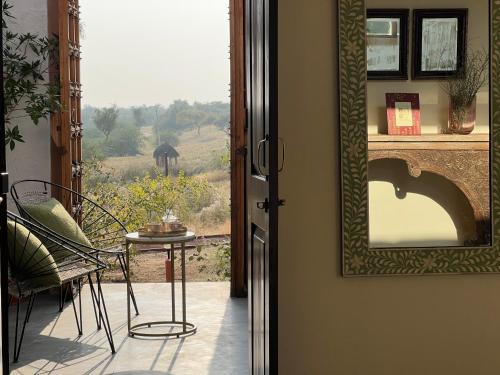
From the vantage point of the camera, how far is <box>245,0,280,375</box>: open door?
3527mm

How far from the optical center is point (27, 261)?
17.2 ft

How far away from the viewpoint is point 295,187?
4.11m

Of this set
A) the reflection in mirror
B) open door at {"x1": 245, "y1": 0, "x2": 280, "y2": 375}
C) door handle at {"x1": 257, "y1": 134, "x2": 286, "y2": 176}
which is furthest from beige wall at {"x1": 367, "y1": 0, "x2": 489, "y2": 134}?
open door at {"x1": 245, "y1": 0, "x2": 280, "y2": 375}

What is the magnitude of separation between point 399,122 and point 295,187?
58cm

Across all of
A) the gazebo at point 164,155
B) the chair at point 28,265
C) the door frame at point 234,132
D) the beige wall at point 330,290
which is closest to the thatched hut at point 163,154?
the gazebo at point 164,155

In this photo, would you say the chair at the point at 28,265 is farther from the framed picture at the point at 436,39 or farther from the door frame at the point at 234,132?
the framed picture at the point at 436,39

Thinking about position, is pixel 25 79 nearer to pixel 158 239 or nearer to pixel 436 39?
pixel 158 239

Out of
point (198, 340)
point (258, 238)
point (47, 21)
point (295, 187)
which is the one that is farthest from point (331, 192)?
point (47, 21)

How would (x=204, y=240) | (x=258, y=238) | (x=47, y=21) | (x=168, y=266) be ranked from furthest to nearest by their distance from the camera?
(x=204, y=240), (x=168, y=266), (x=47, y=21), (x=258, y=238)

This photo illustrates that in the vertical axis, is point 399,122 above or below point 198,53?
below

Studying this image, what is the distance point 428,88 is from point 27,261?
265 centimetres

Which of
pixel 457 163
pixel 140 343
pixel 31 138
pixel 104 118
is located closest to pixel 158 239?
pixel 140 343

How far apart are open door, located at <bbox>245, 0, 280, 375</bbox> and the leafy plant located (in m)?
0.94

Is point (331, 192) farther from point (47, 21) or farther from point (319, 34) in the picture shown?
point (47, 21)
